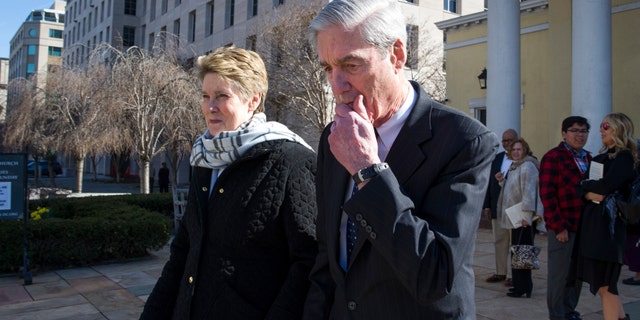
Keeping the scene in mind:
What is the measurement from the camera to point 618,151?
475 cm

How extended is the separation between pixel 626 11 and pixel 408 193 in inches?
592

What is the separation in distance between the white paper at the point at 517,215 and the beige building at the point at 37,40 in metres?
103

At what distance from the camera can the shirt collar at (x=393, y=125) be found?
1.63 meters

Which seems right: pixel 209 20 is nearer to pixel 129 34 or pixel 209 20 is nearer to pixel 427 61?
pixel 129 34

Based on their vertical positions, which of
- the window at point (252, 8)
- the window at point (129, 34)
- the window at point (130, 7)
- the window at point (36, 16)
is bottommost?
the window at point (252, 8)

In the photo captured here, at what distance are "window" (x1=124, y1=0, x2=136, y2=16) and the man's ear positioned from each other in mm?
53043

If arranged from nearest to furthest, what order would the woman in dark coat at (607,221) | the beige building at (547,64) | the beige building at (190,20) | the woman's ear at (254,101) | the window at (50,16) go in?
1. the woman's ear at (254,101)
2. the woman in dark coat at (607,221)
3. the beige building at (547,64)
4. the beige building at (190,20)
5. the window at (50,16)

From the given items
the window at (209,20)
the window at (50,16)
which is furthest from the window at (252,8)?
the window at (50,16)

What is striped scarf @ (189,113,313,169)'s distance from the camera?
2377 millimetres

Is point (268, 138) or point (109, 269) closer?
point (268, 138)

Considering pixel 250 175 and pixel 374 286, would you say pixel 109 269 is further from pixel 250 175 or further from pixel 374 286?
pixel 374 286

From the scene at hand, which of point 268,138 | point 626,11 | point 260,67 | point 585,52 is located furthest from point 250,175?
point 626,11

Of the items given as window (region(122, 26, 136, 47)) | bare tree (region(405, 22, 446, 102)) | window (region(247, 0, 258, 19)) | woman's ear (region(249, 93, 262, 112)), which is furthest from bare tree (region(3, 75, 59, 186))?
window (region(122, 26, 136, 47))

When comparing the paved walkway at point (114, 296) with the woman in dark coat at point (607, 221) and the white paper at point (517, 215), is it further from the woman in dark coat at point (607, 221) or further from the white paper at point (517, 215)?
the woman in dark coat at point (607, 221)
